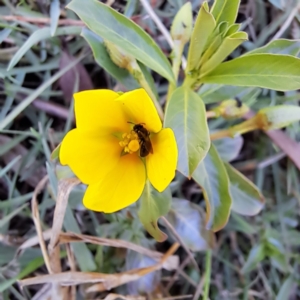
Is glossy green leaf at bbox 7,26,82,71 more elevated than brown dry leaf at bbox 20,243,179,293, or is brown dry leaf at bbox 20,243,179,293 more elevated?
glossy green leaf at bbox 7,26,82,71

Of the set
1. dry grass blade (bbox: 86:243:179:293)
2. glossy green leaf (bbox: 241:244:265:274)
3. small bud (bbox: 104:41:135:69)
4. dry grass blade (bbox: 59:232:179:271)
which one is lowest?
glossy green leaf (bbox: 241:244:265:274)

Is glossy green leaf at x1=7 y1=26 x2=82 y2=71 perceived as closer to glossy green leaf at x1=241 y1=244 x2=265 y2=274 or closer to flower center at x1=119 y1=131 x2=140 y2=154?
flower center at x1=119 y1=131 x2=140 y2=154

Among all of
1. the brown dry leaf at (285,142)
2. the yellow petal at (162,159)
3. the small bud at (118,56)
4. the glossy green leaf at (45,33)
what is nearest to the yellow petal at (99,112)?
the yellow petal at (162,159)

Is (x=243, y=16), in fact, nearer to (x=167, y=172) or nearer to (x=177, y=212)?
(x=177, y=212)

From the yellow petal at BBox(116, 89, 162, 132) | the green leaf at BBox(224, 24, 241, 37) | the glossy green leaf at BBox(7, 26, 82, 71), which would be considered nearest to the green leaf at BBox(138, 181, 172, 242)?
the yellow petal at BBox(116, 89, 162, 132)

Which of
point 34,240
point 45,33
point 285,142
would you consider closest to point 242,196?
point 285,142
